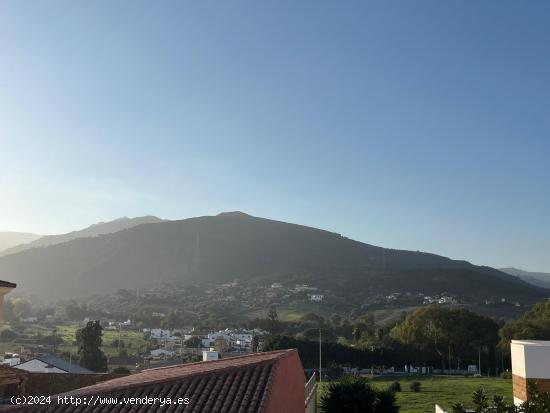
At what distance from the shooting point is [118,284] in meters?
169

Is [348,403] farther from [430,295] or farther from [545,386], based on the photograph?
[430,295]

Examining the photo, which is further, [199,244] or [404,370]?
[199,244]

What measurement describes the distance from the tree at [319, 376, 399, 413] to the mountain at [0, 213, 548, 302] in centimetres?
12888

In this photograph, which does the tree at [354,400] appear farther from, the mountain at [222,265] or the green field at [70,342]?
the mountain at [222,265]

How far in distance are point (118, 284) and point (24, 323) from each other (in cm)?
7166

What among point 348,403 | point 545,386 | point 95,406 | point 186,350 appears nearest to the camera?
point 95,406

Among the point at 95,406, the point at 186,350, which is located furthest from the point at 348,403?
the point at 186,350

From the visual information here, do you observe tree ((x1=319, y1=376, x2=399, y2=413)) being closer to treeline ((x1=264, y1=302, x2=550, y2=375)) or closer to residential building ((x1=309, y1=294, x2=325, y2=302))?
treeline ((x1=264, y1=302, x2=550, y2=375))

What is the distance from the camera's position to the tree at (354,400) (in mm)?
18797

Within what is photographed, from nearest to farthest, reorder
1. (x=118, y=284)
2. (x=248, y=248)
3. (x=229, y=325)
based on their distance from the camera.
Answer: (x=229, y=325), (x=118, y=284), (x=248, y=248)

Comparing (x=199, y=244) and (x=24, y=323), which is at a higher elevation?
(x=199, y=244)

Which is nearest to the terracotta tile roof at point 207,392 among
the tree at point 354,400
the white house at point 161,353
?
the tree at point 354,400

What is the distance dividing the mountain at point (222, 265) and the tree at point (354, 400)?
12888 cm

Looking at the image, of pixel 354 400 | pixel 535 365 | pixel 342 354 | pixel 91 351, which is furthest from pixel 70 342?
pixel 535 365
